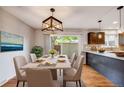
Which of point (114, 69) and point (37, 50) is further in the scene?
point (37, 50)

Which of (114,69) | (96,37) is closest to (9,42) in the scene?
(114,69)

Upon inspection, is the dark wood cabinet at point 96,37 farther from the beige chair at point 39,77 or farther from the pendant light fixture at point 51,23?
the beige chair at point 39,77

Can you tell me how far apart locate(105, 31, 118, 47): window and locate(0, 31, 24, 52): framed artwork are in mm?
5604

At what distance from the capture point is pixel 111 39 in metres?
10.0

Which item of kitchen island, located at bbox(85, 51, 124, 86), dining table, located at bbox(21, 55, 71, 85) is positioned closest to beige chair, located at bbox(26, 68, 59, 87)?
dining table, located at bbox(21, 55, 71, 85)

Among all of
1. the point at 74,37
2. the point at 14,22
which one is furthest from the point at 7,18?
the point at 74,37

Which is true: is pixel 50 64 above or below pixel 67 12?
below

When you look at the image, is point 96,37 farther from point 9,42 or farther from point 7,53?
point 7,53

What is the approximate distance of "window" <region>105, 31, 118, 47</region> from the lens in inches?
389

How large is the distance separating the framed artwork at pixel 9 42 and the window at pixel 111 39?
18.4 feet

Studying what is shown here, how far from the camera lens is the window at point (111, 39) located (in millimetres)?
9875

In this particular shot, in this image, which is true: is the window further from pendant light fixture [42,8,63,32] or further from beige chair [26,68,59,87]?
beige chair [26,68,59,87]

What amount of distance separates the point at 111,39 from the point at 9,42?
671 cm
